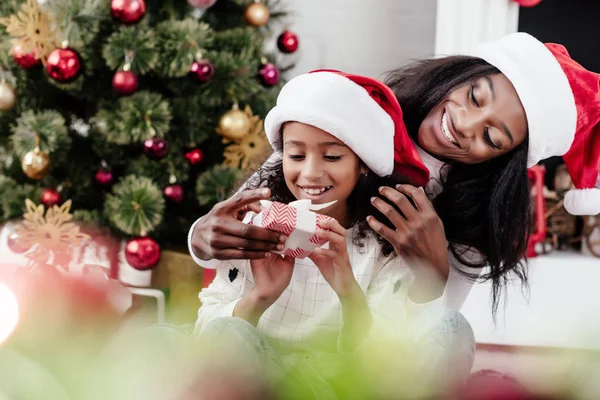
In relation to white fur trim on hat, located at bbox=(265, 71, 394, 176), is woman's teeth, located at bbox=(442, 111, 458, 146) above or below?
below

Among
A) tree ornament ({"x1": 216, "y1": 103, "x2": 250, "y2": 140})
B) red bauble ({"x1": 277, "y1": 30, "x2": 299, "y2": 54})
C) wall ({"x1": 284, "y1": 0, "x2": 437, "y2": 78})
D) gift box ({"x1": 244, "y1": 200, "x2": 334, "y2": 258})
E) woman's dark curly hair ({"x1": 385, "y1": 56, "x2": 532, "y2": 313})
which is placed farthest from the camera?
wall ({"x1": 284, "y1": 0, "x2": 437, "y2": 78})

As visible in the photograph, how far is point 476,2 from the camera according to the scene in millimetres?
1492

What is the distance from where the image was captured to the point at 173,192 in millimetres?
1298

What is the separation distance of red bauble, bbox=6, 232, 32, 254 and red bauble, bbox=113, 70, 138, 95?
0.37 metres

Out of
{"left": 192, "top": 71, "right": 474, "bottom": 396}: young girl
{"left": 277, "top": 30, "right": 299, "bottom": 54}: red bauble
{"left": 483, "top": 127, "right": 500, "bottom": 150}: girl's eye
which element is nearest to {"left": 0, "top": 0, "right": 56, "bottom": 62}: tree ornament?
{"left": 277, "top": 30, "right": 299, "bottom": 54}: red bauble

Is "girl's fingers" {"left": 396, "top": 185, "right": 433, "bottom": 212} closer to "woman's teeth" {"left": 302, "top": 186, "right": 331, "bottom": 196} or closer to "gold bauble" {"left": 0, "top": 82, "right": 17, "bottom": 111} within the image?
"woman's teeth" {"left": 302, "top": 186, "right": 331, "bottom": 196}

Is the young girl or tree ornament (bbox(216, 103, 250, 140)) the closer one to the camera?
the young girl

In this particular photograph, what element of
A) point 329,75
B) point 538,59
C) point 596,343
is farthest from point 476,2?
point 596,343

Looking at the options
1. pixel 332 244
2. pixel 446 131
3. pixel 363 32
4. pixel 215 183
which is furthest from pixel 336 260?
pixel 363 32

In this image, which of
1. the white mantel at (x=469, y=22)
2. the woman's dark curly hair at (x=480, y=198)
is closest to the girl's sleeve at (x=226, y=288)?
the woman's dark curly hair at (x=480, y=198)

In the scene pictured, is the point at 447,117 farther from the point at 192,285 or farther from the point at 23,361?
the point at 192,285

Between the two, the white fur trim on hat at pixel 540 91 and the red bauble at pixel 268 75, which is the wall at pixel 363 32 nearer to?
the red bauble at pixel 268 75

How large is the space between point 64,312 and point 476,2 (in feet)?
4.56

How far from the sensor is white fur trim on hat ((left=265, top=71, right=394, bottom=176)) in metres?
0.67
